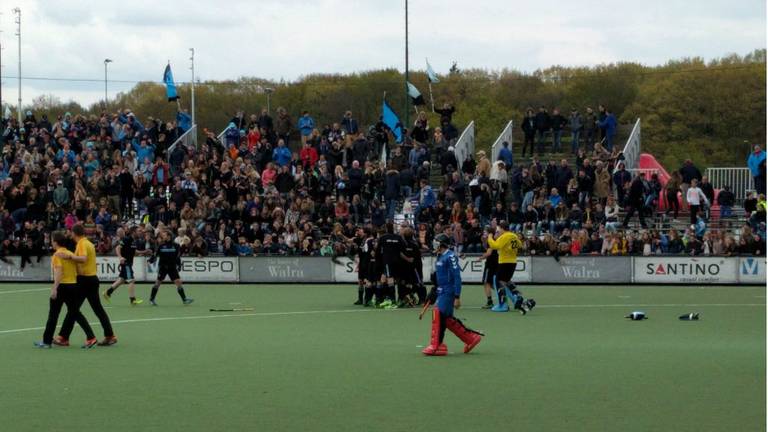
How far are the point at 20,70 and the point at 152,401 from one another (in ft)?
209

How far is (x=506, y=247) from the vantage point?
23031 millimetres

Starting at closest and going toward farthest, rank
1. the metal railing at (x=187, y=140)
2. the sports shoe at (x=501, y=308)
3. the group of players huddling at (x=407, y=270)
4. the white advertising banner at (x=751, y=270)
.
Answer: the group of players huddling at (x=407, y=270)
the sports shoe at (x=501, y=308)
the white advertising banner at (x=751, y=270)
the metal railing at (x=187, y=140)

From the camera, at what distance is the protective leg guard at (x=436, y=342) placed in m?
15.9

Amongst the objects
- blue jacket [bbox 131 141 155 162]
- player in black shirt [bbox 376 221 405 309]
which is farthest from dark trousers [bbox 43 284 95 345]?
blue jacket [bbox 131 141 155 162]

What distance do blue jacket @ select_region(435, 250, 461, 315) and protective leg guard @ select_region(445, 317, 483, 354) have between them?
0.13 meters

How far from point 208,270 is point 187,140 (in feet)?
37.7

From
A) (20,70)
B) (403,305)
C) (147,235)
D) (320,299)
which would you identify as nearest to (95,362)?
(403,305)

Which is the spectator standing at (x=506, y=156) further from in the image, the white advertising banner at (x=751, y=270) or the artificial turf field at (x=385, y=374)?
the artificial turf field at (x=385, y=374)

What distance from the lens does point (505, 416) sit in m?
11.6

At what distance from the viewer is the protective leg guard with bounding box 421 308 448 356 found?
52.1 feet

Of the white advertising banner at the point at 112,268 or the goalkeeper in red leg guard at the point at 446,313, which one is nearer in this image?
the goalkeeper in red leg guard at the point at 446,313

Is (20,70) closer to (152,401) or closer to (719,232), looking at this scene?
(719,232)

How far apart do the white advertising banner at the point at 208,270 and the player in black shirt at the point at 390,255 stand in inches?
399

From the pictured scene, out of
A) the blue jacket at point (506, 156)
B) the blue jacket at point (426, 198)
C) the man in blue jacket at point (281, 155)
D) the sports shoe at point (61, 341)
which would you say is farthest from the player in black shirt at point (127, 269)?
the blue jacket at point (506, 156)
